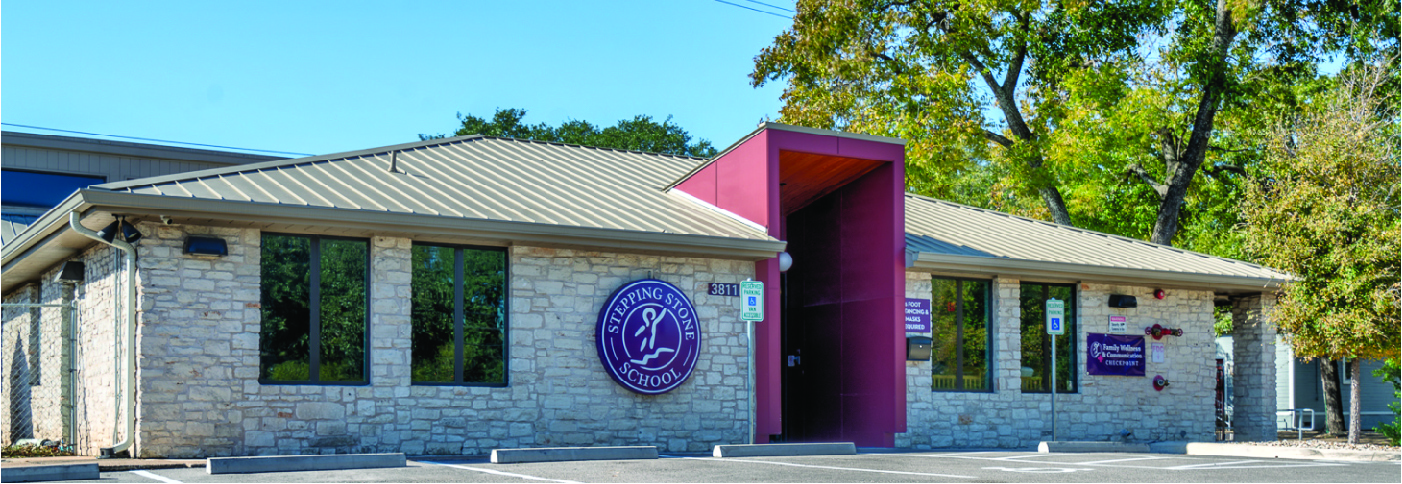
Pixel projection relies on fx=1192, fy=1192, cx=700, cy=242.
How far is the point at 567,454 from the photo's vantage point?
11891mm

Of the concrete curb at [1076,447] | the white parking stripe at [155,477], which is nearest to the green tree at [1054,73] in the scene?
the concrete curb at [1076,447]

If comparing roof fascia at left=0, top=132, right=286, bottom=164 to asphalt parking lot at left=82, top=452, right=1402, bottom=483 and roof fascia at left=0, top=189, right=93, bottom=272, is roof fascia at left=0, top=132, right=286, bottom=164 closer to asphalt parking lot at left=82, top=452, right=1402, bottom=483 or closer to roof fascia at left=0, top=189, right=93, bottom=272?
roof fascia at left=0, top=189, right=93, bottom=272

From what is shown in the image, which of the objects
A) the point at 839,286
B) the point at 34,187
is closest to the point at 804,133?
the point at 839,286

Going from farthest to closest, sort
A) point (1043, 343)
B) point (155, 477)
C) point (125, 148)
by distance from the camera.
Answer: point (125, 148) → point (1043, 343) → point (155, 477)

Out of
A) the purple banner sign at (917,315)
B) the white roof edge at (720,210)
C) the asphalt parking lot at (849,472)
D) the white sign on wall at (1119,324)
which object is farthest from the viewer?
the white sign on wall at (1119,324)

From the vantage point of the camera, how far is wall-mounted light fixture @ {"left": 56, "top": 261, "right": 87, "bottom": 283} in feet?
44.2

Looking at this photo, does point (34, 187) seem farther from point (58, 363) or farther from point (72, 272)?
point (72, 272)

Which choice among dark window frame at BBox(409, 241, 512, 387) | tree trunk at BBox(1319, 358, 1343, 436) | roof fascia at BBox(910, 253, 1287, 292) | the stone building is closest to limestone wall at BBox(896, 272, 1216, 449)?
the stone building

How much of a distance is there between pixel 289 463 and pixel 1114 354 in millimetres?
→ 12410

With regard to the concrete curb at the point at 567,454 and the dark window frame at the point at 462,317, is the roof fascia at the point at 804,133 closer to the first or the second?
the dark window frame at the point at 462,317

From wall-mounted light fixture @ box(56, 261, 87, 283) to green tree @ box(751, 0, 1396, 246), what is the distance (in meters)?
16.2

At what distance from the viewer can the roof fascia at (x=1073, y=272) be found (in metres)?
16.2

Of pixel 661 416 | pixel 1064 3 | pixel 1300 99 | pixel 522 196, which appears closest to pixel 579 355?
pixel 661 416

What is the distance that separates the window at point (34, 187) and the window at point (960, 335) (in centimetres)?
1788
